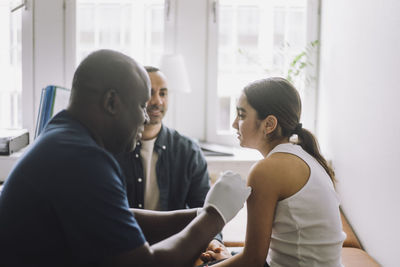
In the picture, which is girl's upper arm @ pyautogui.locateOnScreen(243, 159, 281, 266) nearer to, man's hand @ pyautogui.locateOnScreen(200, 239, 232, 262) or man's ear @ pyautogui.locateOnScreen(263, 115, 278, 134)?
man's ear @ pyautogui.locateOnScreen(263, 115, 278, 134)

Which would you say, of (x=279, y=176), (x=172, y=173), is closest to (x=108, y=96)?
(x=279, y=176)

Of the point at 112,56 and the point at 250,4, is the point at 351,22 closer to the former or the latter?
the point at 250,4

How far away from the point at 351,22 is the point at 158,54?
4.09 feet

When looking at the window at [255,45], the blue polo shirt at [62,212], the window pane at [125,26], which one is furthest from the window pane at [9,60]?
the blue polo shirt at [62,212]

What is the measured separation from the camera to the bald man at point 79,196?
0.87m

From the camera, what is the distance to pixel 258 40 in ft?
9.83

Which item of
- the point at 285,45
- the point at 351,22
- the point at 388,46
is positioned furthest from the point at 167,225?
the point at 285,45

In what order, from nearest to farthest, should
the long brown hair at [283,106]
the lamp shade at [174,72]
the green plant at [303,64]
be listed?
1. the long brown hair at [283,106]
2. the lamp shade at [174,72]
3. the green plant at [303,64]

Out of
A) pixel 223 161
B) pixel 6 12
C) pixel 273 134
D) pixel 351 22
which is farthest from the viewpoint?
pixel 6 12

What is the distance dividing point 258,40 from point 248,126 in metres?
1.64

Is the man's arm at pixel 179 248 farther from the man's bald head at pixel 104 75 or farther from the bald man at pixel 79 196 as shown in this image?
the man's bald head at pixel 104 75

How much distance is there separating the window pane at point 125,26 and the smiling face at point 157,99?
1.01 meters

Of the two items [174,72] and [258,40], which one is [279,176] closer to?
[174,72]

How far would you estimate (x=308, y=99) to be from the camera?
296 centimetres
